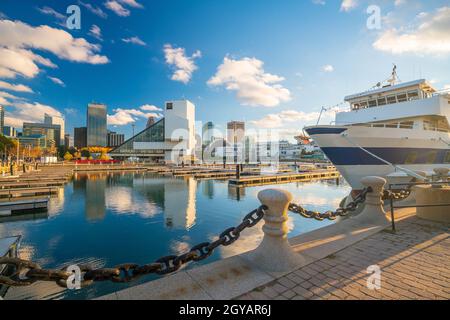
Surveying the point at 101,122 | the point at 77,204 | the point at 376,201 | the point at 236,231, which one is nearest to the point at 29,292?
the point at 236,231

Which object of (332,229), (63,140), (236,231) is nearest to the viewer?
(236,231)

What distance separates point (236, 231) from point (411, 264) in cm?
302

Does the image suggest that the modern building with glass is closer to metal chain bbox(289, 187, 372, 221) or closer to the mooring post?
metal chain bbox(289, 187, 372, 221)

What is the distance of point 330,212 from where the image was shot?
465cm

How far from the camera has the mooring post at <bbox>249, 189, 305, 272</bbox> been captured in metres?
3.35

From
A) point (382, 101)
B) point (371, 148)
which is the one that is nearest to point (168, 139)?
point (382, 101)

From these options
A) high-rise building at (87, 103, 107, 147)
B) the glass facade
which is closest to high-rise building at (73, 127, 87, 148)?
high-rise building at (87, 103, 107, 147)

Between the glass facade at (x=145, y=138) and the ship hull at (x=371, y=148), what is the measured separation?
7825 cm

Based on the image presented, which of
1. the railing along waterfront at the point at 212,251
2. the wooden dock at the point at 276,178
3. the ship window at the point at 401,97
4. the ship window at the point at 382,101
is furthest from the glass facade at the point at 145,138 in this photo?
the railing along waterfront at the point at 212,251

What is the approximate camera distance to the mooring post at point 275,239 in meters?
3.35

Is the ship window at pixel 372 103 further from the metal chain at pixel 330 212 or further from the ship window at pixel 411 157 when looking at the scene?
the metal chain at pixel 330 212

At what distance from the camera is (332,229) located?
5.05m
